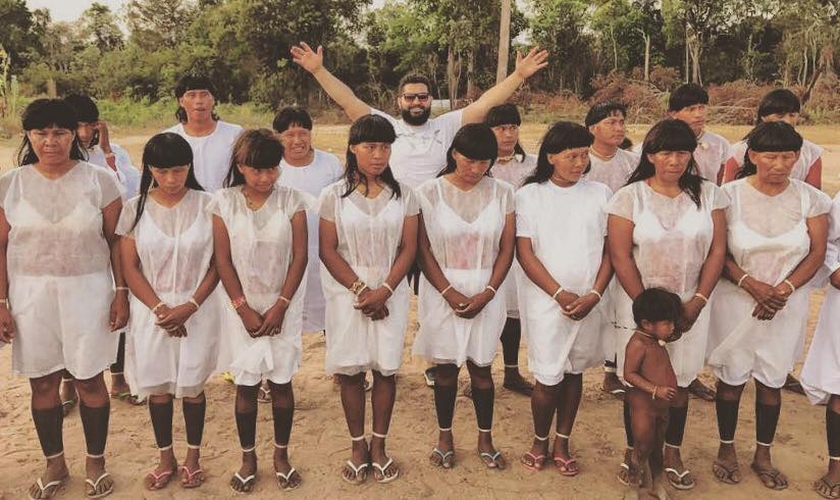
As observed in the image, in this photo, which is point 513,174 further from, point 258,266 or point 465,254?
point 258,266

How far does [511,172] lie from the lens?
4.59 m

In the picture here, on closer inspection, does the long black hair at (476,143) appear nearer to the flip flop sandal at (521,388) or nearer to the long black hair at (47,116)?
the long black hair at (47,116)

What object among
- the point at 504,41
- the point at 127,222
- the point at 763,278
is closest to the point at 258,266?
the point at 127,222

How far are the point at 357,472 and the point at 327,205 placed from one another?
142 centimetres

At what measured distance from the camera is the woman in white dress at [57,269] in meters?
3.18

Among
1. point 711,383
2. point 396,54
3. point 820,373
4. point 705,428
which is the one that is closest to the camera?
point 820,373

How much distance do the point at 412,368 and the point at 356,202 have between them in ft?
7.22

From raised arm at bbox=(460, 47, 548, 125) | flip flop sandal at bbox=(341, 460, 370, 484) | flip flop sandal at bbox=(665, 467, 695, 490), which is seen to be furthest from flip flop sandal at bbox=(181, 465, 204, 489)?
raised arm at bbox=(460, 47, 548, 125)

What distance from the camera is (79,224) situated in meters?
3.22

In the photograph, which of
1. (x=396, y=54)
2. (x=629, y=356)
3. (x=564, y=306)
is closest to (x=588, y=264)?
(x=564, y=306)

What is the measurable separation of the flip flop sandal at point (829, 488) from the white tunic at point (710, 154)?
6.74 feet

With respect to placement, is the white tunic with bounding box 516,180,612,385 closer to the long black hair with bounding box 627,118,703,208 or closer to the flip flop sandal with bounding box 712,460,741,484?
the long black hair with bounding box 627,118,703,208

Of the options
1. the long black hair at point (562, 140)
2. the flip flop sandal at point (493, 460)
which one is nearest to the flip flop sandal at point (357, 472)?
the flip flop sandal at point (493, 460)

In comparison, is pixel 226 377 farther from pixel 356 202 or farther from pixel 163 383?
pixel 356 202
